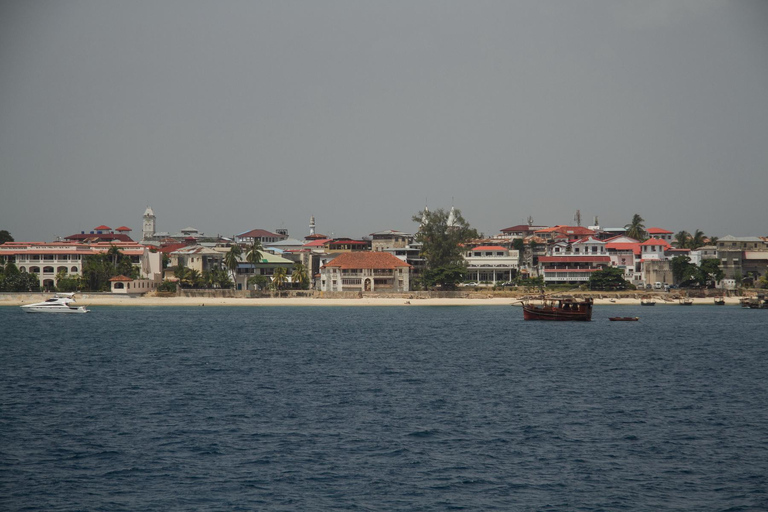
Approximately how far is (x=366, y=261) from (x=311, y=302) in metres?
14.1

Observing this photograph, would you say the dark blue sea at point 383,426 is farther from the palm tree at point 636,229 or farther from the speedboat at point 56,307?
the palm tree at point 636,229

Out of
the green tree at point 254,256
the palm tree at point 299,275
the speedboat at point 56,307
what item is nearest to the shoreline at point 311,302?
the palm tree at point 299,275

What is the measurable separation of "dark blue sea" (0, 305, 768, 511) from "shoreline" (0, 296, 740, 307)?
55.6 metres

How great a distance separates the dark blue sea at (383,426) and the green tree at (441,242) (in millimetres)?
65460

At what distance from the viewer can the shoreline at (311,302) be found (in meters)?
123

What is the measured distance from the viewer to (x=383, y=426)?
33.2 meters

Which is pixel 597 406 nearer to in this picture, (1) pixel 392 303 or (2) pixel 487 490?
(2) pixel 487 490

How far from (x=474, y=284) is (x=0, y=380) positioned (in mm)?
101986

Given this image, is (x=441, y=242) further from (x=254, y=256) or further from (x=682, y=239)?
(x=682, y=239)

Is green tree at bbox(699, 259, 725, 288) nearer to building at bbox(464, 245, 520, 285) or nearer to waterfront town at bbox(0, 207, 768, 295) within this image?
waterfront town at bbox(0, 207, 768, 295)

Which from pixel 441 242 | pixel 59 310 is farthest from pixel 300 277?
pixel 59 310

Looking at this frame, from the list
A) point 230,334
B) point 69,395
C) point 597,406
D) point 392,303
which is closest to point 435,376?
point 597,406

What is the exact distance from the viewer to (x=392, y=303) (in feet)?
402

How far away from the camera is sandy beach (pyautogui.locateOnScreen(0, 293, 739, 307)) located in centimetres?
12294
